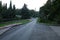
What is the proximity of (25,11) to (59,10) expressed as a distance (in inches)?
2256

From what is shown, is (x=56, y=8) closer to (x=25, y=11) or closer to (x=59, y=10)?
(x=59, y=10)

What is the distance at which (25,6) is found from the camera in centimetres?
11850

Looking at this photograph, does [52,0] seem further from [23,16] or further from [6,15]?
[23,16]

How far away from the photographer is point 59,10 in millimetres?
57375

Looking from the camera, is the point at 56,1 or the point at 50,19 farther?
the point at 50,19

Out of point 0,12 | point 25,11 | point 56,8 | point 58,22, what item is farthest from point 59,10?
point 25,11

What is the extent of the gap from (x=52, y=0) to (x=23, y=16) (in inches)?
2078

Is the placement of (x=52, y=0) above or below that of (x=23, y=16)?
above

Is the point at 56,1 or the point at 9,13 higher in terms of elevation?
the point at 56,1

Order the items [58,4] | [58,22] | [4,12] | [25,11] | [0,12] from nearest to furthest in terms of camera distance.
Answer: [58,22] → [58,4] → [0,12] → [4,12] → [25,11]

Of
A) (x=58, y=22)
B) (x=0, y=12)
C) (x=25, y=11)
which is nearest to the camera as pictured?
(x=58, y=22)

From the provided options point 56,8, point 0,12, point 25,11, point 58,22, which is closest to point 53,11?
point 56,8

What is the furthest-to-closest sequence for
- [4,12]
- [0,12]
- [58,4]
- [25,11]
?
[25,11] < [4,12] < [0,12] < [58,4]

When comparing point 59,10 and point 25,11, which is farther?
point 25,11
